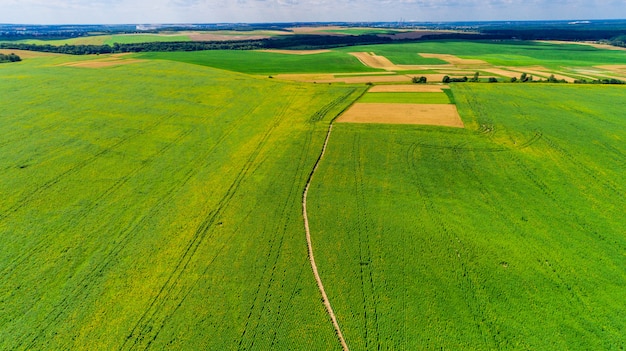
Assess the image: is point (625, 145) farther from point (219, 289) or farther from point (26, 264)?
point (26, 264)

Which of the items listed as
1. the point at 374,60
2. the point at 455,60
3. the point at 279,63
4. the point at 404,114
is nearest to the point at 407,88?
the point at 404,114

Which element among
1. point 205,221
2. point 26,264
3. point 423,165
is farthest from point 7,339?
point 423,165

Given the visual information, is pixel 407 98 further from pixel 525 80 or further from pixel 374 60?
pixel 374 60

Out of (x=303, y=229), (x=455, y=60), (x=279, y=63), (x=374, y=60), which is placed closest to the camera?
(x=303, y=229)

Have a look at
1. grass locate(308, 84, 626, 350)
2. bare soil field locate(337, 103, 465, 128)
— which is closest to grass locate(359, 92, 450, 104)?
bare soil field locate(337, 103, 465, 128)

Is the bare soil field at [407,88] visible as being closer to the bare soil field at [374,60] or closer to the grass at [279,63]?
the grass at [279,63]

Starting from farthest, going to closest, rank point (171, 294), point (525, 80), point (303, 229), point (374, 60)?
1. point (374, 60)
2. point (525, 80)
3. point (303, 229)
4. point (171, 294)
